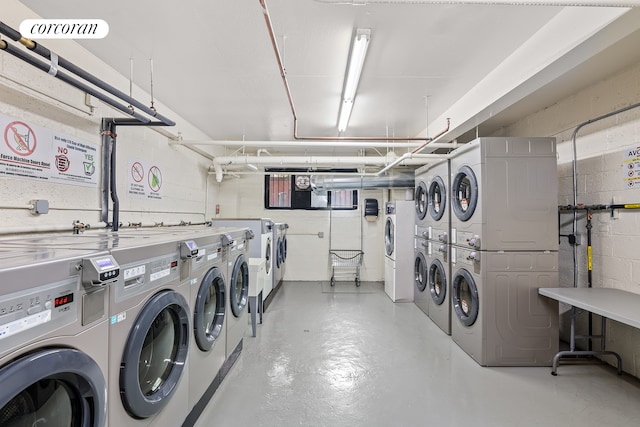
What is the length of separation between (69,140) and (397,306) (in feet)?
14.7

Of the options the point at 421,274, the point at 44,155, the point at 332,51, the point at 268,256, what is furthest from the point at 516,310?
the point at 44,155

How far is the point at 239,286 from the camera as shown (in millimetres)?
2844

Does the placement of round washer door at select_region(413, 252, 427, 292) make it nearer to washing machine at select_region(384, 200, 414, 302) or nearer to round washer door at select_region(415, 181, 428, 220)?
washing machine at select_region(384, 200, 414, 302)

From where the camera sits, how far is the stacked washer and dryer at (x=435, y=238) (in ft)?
10.8

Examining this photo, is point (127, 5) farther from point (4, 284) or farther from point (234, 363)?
point (234, 363)

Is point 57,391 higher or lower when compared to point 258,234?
lower

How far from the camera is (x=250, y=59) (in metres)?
2.56

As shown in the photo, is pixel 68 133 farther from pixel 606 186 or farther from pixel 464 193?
pixel 606 186

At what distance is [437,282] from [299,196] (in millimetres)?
3439

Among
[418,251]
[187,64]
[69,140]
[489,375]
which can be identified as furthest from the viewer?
[418,251]

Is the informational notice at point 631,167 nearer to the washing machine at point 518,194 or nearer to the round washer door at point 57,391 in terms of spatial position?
the washing machine at point 518,194

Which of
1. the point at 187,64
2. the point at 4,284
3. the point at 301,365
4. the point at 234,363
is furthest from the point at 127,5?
the point at 301,365

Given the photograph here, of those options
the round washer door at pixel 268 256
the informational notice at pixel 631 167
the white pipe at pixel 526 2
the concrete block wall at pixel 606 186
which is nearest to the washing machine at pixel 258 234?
the round washer door at pixel 268 256

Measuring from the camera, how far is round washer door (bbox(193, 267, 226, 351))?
179 cm
